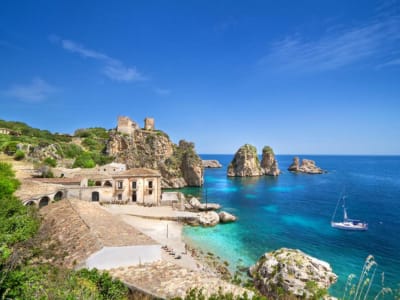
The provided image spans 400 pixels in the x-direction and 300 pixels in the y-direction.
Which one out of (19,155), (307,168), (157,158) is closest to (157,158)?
(157,158)

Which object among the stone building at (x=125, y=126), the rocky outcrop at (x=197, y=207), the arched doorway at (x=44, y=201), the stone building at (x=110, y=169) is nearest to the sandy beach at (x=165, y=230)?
the rocky outcrop at (x=197, y=207)

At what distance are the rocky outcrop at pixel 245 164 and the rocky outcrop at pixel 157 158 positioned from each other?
30343 millimetres

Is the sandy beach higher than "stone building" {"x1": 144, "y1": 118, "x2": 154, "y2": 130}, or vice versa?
"stone building" {"x1": 144, "y1": 118, "x2": 154, "y2": 130}

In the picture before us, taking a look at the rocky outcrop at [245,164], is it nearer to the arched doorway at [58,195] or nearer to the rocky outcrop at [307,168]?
the rocky outcrop at [307,168]

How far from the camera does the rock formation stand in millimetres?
61000

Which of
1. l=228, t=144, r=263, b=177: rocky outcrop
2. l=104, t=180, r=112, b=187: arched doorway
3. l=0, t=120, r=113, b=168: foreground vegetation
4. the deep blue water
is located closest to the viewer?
the deep blue water

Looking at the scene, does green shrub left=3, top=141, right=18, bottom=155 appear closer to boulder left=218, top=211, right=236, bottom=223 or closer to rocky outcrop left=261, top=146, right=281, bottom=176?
boulder left=218, top=211, right=236, bottom=223

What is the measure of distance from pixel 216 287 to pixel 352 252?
1889cm

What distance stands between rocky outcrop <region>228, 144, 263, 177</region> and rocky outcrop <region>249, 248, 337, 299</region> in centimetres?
7375

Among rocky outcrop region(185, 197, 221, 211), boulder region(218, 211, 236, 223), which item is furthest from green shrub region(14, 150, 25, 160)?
boulder region(218, 211, 236, 223)

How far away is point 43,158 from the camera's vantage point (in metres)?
40.8

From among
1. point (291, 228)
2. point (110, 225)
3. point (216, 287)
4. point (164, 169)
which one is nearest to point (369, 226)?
point (291, 228)

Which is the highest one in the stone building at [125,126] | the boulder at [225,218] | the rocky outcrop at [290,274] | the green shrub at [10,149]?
the stone building at [125,126]

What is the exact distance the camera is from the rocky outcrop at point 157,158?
200 ft
